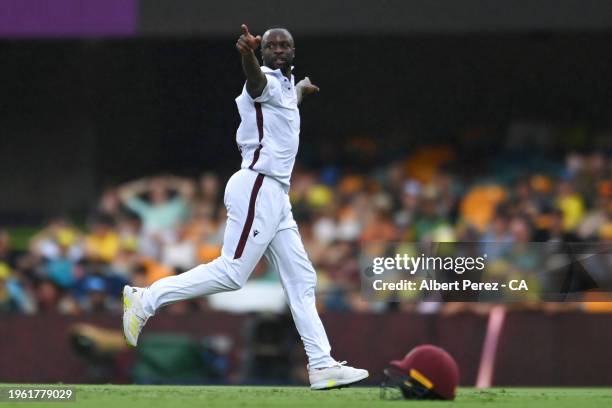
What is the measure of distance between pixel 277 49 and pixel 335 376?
2.04 meters

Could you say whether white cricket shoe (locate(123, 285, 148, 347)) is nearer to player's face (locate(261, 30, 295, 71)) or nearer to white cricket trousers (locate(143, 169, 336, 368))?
white cricket trousers (locate(143, 169, 336, 368))

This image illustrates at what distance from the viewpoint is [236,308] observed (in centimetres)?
1502

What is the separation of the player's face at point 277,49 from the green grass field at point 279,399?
2.05 metres

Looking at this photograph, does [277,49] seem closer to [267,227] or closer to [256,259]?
[267,227]

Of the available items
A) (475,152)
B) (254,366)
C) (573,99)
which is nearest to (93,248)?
(254,366)

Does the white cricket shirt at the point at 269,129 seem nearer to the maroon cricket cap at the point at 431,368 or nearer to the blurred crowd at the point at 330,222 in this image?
the maroon cricket cap at the point at 431,368

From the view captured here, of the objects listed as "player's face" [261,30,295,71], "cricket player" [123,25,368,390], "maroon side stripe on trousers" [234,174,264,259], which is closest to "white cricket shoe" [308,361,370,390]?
"cricket player" [123,25,368,390]

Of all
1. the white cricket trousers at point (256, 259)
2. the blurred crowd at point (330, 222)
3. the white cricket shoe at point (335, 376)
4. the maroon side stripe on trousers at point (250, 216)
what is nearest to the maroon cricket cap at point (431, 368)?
the white cricket shoe at point (335, 376)

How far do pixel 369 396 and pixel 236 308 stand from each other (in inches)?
242

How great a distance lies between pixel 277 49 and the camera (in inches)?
348

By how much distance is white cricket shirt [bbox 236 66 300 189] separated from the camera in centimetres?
879

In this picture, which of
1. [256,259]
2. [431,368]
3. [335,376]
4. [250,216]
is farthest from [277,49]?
[431,368]

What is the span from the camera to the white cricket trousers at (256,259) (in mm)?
8805

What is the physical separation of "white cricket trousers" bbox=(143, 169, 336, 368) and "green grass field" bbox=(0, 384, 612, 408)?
0.42m
